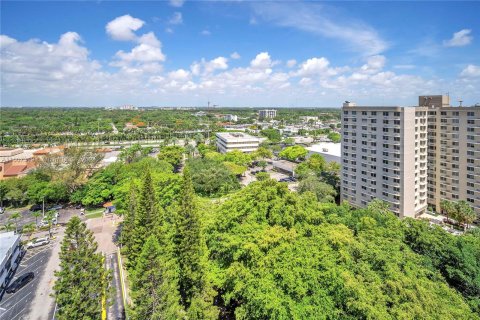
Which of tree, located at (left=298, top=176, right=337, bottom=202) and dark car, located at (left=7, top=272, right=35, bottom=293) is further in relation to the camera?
tree, located at (left=298, top=176, right=337, bottom=202)

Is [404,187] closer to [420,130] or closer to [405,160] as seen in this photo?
[405,160]

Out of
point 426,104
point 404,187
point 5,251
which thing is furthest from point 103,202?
point 426,104

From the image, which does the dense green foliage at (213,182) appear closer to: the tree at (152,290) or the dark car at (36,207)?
the dark car at (36,207)

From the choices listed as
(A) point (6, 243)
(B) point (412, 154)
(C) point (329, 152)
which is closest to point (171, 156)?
(C) point (329, 152)

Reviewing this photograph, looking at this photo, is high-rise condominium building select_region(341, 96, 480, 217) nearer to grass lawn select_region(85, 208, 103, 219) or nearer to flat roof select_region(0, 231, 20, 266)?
grass lawn select_region(85, 208, 103, 219)

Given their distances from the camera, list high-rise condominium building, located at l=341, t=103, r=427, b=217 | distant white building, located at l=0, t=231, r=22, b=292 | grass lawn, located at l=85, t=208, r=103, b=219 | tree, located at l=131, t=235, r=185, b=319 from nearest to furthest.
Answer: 1. tree, located at l=131, t=235, r=185, b=319
2. distant white building, located at l=0, t=231, r=22, b=292
3. high-rise condominium building, located at l=341, t=103, r=427, b=217
4. grass lawn, located at l=85, t=208, r=103, b=219

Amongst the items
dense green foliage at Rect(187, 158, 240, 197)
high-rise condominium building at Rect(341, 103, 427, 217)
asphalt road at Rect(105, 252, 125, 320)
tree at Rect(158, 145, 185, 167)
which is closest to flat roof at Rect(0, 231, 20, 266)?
asphalt road at Rect(105, 252, 125, 320)

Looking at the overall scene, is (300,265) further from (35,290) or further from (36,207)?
(36,207)
